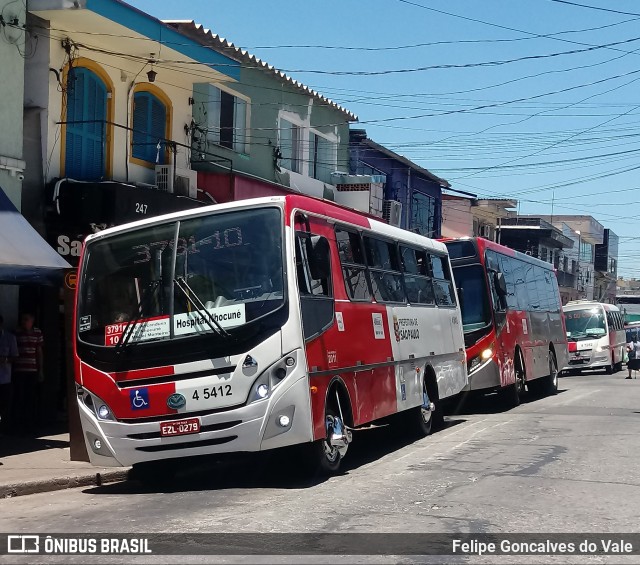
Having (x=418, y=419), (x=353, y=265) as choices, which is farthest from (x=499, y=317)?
(x=353, y=265)

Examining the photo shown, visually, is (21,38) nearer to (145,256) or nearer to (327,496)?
(145,256)

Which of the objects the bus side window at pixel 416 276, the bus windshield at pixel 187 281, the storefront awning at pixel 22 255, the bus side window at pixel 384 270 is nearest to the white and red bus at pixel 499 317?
the bus side window at pixel 416 276

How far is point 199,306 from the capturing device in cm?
955

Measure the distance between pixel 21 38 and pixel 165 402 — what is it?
7758mm

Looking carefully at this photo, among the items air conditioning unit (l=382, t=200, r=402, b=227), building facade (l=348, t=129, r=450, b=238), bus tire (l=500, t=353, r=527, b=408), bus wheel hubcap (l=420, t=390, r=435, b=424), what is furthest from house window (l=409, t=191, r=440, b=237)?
bus wheel hubcap (l=420, t=390, r=435, b=424)

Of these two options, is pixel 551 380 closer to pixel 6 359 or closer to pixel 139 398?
pixel 6 359

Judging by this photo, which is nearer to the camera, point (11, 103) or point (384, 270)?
point (384, 270)

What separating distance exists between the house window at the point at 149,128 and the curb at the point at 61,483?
8.09m

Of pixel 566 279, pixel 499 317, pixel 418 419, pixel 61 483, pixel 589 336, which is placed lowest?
pixel 61 483

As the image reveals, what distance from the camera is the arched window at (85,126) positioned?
52.3 ft

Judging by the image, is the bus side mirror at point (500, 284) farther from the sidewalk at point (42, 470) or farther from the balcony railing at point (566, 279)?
the balcony railing at point (566, 279)

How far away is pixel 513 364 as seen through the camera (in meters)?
19.8

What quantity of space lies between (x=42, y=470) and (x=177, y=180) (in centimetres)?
834

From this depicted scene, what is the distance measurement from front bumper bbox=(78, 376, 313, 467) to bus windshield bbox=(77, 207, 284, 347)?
31.6 inches
